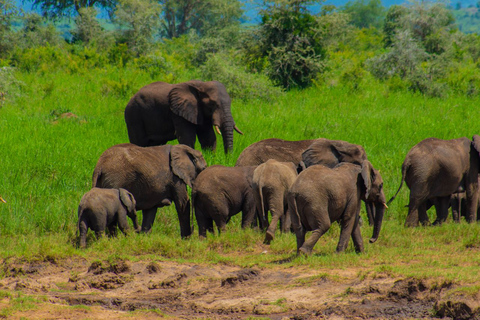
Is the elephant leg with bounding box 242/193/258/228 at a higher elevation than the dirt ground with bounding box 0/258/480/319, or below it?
higher

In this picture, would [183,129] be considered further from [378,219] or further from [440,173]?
[378,219]

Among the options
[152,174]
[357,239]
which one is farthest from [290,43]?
[357,239]

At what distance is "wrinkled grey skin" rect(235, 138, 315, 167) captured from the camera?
425 inches

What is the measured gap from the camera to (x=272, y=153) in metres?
10.8

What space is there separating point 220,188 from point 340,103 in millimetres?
9304

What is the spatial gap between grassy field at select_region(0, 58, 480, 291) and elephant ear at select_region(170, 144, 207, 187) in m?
0.89

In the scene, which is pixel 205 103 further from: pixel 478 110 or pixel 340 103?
pixel 478 110

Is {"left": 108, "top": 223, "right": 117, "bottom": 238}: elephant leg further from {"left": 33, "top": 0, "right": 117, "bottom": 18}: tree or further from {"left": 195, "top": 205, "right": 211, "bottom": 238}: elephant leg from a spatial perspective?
{"left": 33, "top": 0, "right": 117, "bottom": 18}: tree

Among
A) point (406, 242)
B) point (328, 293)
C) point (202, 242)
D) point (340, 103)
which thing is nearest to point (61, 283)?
point (202, 242)

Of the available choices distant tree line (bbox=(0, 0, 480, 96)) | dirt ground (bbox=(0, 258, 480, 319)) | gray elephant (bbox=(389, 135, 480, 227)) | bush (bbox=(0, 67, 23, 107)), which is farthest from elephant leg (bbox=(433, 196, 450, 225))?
bush (bbox=(0, 67, 23, 107))

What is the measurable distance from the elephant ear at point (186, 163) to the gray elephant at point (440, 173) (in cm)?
297

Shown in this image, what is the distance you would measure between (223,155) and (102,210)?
4.36 metres

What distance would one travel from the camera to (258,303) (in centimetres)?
668

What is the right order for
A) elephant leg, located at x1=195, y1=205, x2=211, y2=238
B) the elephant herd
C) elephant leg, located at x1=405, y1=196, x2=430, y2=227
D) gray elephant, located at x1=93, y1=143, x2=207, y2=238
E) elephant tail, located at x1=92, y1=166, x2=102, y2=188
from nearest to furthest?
1. the elephant herd
2. elephant tail, located at x1=92, y1=166, x2=102, y2=188
3. gray elephant, located at x1=93, y1=143, x2=207, y2=238
4. elephant leg, located at x1=195, y1=205, x2=211, y2=238
5. elephant leg, located at x1=405, y1=196, x2=430, y2=227
